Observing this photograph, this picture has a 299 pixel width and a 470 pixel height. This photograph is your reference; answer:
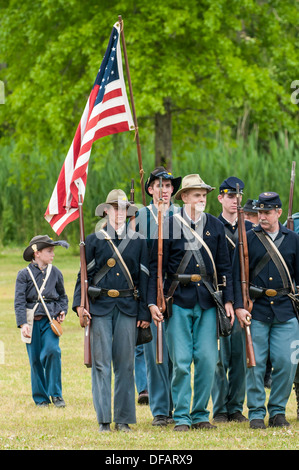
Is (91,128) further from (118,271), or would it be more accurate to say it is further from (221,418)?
(221,418)

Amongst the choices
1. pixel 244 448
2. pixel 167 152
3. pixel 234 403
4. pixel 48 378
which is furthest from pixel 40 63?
pixel 244 448

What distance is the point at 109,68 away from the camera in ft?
30.5

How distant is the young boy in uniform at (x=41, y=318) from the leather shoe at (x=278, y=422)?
235 cm

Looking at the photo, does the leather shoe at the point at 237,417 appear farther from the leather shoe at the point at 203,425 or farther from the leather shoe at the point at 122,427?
the leather shoe at the point at 122,427

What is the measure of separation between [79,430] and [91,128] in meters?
2.74

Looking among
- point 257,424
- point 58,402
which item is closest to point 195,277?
point 257,424

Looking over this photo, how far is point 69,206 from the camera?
28.5 feet

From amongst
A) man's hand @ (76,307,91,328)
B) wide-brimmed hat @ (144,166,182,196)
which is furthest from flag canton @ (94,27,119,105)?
man's hand @ (76,307,91,328)

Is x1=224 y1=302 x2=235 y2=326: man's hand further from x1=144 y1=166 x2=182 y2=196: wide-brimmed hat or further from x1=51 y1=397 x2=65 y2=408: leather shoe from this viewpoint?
x1=51 y1=397 x2=65 y2=408: leather shoe

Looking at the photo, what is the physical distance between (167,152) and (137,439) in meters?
14.7

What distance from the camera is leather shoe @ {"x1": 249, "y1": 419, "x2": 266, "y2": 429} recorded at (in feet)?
26.0

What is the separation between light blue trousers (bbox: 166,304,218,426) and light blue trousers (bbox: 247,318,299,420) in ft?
1.26

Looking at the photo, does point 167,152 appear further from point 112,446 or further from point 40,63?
point 112,446

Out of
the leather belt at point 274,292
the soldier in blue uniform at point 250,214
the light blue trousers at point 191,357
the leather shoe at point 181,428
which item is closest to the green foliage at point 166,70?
the soldier in blue uniform at point 250,214
